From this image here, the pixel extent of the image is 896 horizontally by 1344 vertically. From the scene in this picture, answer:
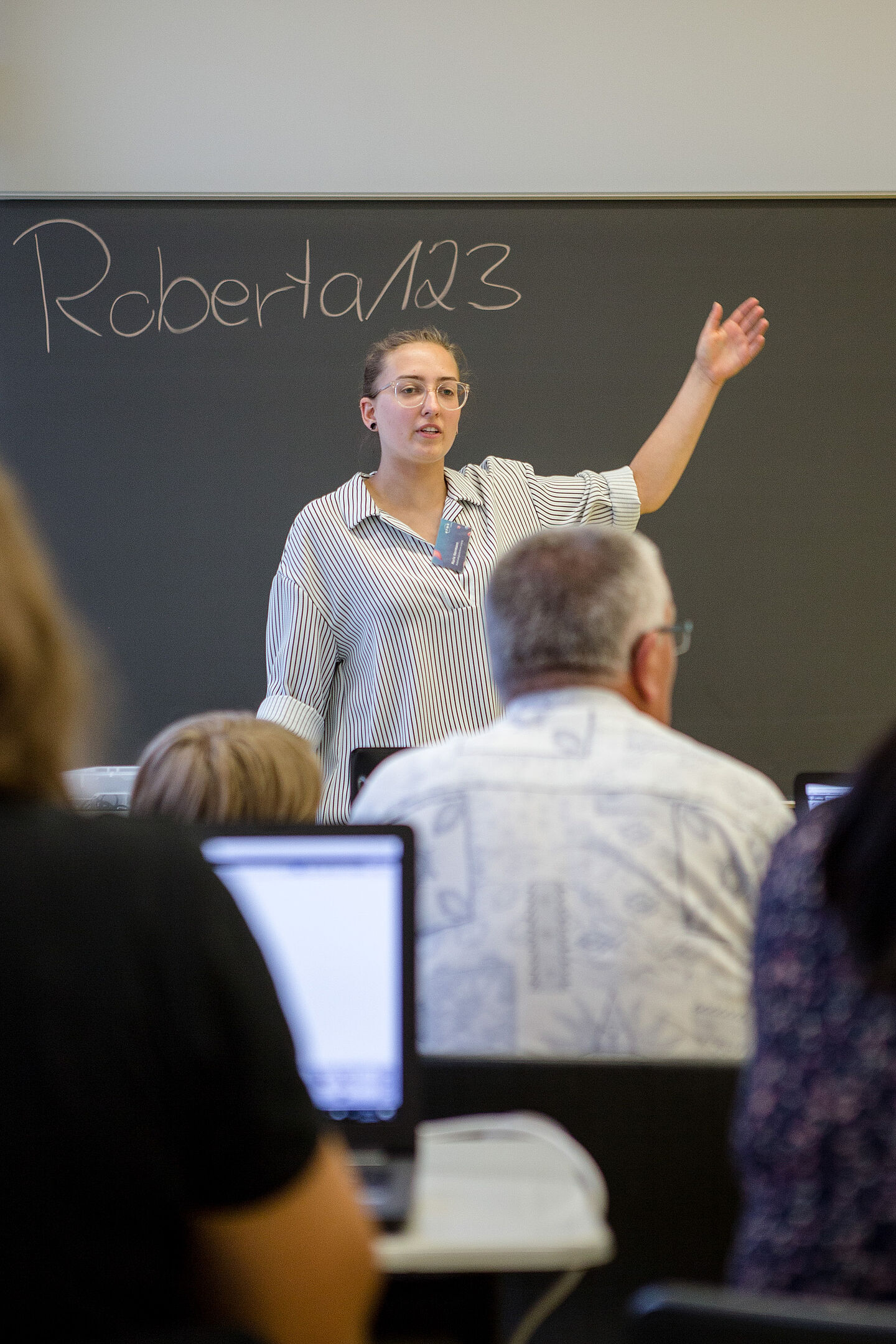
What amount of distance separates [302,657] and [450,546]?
0.44 m

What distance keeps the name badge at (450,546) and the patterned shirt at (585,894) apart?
1519 millimetres

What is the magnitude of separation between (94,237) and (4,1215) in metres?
3.28

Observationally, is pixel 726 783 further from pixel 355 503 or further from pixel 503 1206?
pixel 355 503

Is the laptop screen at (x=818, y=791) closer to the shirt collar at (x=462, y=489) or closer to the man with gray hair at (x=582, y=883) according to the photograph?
the man with gray hair at (x=582, y=883)

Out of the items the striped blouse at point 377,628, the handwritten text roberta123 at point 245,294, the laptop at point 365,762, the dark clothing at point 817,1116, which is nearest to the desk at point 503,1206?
the dark clothing at point 817,1116

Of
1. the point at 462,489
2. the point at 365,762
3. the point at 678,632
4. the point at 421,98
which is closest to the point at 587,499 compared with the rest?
the point at 462,489

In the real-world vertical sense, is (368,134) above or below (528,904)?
above

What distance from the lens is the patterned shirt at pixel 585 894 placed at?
1.32 metres

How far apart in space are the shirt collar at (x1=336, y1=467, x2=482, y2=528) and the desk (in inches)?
77.0

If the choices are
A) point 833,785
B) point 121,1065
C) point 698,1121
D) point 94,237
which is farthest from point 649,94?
point 121,1065

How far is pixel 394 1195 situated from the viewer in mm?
997

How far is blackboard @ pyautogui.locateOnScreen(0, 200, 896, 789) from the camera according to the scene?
11.3 ft

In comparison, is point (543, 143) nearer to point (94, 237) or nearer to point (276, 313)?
point (276, 313)

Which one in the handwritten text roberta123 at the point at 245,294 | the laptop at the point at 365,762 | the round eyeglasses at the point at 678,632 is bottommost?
the laptop at the point at 365,762
